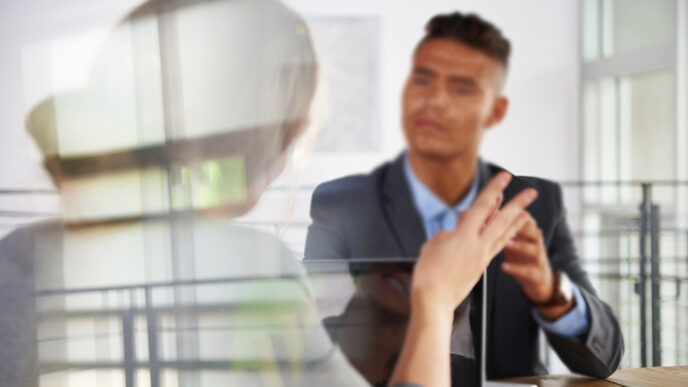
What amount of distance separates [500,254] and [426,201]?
0.10 m

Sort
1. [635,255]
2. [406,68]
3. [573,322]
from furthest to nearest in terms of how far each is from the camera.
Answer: [635,255]
[573,322]
[406,68]

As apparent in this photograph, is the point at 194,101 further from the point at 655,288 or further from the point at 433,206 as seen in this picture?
the point at 655,288

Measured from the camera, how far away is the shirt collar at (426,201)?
1.97ft

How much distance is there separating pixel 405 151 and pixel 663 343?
0.74 metres

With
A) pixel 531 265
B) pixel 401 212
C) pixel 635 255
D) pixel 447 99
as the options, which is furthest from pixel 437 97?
pixel 635 255

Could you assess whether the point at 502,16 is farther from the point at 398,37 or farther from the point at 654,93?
the point at 654,93

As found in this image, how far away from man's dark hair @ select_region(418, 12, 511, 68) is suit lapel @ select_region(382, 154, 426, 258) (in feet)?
0.42

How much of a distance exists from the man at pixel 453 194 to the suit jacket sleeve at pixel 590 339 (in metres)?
0.04

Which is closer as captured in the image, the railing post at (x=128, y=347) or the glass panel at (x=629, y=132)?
the railing post at (x=128, y=347)

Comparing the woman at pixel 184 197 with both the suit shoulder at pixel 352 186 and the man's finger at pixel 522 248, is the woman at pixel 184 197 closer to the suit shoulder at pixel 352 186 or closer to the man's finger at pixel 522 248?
the suit shoulder at pixel 352 186

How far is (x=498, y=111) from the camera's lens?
2.10ft

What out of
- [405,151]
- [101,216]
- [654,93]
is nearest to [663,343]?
[654,93]

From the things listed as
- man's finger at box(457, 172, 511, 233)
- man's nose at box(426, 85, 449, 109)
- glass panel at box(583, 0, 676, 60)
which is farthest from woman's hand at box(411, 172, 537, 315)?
glass panel at box(583, 0, 676, 60)

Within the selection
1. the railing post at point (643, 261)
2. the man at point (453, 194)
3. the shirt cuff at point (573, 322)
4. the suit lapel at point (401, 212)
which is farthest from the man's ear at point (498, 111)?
the railing post at point (643, 261)
